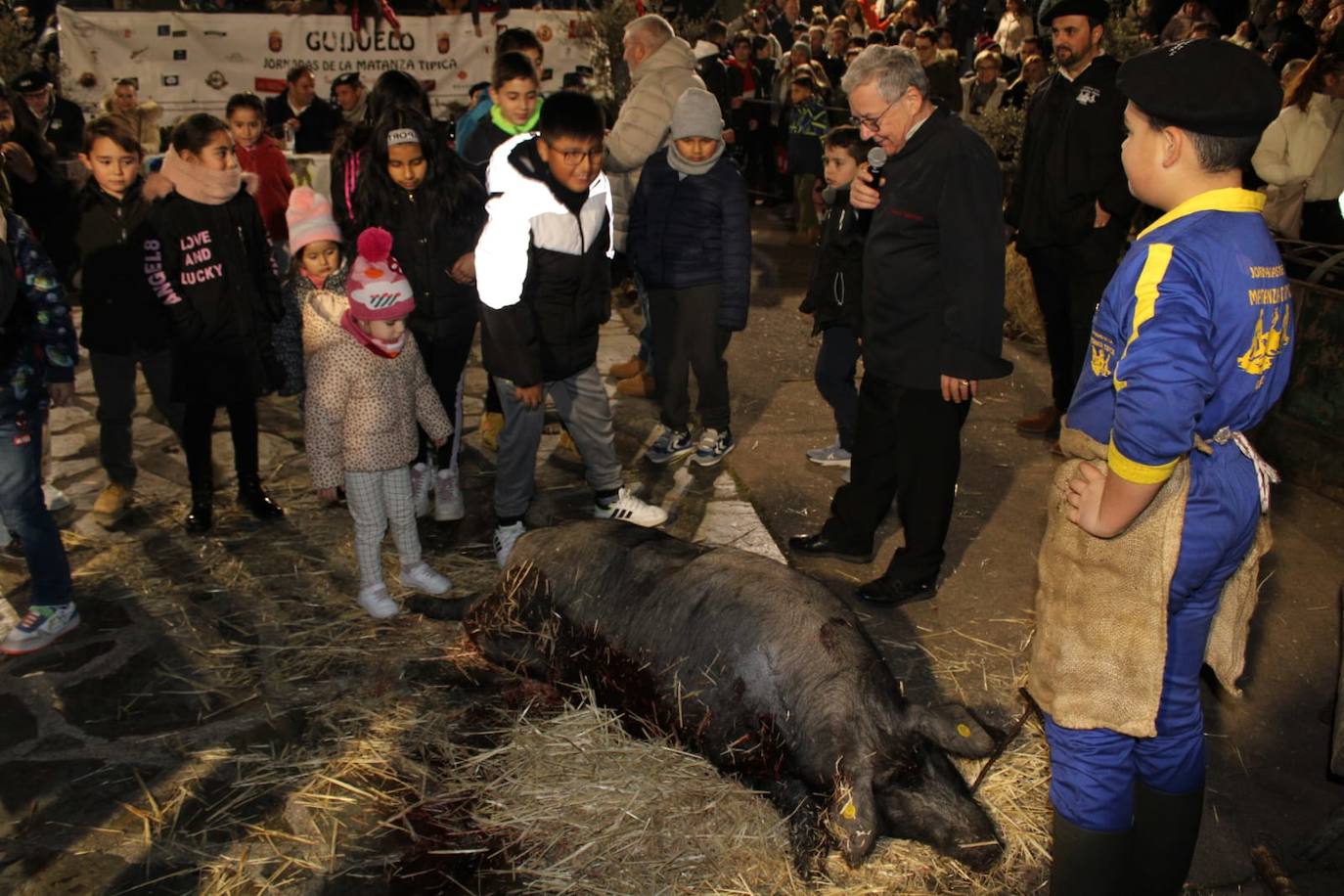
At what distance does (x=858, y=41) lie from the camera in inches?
583

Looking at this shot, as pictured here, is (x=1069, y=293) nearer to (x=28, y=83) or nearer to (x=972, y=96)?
(x=972, y=96)

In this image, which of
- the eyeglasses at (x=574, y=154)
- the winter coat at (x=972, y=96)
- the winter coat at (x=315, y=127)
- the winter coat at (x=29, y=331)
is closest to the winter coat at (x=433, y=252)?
the eyeglasses at (x=574, y=154)

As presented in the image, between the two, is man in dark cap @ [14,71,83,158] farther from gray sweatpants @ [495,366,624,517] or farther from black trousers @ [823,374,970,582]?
black trousers @ [823,374,970,582]

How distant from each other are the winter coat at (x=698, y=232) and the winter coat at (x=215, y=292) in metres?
2.07

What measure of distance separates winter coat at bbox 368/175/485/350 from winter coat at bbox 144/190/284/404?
681 mm

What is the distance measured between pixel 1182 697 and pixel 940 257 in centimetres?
220

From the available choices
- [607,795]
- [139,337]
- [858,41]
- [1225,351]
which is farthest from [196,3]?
[1225,351]

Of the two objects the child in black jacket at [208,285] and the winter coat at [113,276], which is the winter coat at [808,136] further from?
the winter coat at [113,276]

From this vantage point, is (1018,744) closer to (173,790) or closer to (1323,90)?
(173,790)

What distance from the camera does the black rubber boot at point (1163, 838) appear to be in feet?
10.0

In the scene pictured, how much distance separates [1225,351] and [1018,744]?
1.94 metres

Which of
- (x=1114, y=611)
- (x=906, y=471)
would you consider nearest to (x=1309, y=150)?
(x=906, y=471)

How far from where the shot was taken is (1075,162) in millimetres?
6230

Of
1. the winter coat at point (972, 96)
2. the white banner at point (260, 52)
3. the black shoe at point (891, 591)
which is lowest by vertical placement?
the black shoe at point (891, 591)
